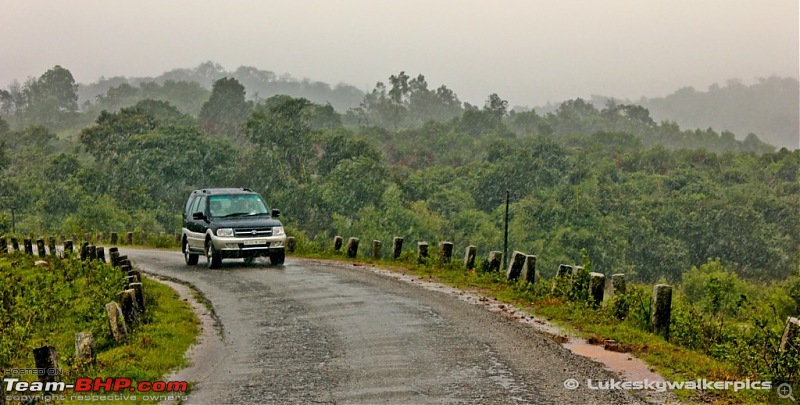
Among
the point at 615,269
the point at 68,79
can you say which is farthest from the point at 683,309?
the point at 68,79

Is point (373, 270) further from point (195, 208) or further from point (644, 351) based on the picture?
point (644, 351)

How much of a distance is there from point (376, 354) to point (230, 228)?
11271 millimetres

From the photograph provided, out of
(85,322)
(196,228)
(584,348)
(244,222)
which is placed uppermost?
(244,222)

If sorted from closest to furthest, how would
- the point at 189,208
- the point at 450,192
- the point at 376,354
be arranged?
the point at 376,354
the point at 189,208
the point at 450,192

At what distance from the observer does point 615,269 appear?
2265 inches

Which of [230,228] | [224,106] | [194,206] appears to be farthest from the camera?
[224,106]

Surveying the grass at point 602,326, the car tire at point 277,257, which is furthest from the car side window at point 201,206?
the grass at point 602,326

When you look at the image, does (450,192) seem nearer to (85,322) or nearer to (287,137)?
(287,137)

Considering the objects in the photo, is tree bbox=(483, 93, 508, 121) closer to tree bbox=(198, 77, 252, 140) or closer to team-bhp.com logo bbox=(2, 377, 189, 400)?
tree bbox=(198, 77, 252, 140)

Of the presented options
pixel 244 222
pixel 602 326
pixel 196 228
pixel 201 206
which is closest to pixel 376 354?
pixel 602 326

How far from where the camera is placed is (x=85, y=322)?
53.9 feet

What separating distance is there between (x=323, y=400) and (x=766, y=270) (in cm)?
5674

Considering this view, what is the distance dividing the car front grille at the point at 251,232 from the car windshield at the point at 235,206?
92 cm

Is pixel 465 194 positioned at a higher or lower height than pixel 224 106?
lower
